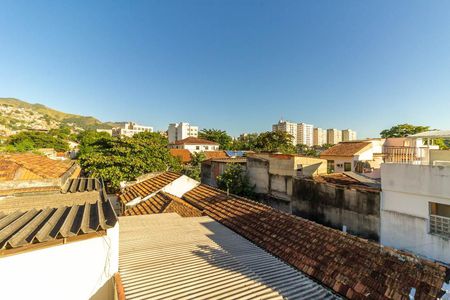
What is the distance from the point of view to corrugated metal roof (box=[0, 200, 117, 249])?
3.81 meters

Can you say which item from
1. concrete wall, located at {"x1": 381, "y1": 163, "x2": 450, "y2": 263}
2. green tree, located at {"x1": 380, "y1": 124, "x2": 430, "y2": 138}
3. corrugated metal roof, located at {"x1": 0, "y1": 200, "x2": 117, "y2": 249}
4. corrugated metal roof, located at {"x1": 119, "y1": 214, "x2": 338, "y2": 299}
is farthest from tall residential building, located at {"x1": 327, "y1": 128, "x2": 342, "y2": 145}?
corrugated metal roof, located at {"x1": 0, "y1": 200, "x2": 117, "y2": 249}

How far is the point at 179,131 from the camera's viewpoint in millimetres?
92438

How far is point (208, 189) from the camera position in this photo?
15.2 m

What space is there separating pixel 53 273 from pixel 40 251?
460mm

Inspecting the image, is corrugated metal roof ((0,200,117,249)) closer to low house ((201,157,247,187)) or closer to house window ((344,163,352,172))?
low house ((201,157,247,187))

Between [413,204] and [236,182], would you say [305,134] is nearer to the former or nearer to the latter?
[236,182]

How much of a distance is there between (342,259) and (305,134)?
116m

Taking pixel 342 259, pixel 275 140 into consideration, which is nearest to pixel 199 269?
pixel 342 259

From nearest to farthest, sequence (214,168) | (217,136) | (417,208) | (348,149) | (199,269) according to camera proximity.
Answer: (199,269) → (417,208) → (214,168) → (348,149) → (217,136)

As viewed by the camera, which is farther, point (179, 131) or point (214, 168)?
point (179, 131)

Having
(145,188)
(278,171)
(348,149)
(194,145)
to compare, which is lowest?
(145,188)

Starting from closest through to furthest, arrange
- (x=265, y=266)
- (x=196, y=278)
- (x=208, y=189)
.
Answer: (x=196, y=278) → (x=265, y=266) → (x=208, y=189)

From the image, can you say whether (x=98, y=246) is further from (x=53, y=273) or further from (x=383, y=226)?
(x=383, y=226)

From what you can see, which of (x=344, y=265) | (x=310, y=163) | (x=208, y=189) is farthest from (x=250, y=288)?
(x=310, y=163)
